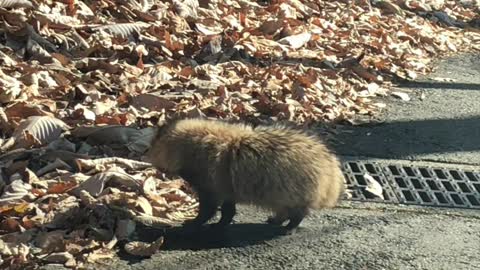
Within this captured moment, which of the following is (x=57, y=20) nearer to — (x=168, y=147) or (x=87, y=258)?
(x=168, y=147)

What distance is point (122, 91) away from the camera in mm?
6668

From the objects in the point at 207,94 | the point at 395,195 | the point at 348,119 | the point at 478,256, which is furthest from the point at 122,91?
the point at 478,256

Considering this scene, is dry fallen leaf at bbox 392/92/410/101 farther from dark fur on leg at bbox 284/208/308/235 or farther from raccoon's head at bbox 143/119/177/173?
raccoon's head at bbox 143/119/177/173

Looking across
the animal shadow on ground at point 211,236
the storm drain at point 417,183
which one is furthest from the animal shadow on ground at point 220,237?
the storm drain at point 417,183

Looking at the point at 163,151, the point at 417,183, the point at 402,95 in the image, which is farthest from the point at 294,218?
the point at 402,95

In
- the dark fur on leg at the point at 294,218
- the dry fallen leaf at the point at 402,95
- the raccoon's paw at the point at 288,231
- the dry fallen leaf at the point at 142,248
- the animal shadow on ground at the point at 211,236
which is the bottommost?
the animal shadow on ground at the point at 211,236

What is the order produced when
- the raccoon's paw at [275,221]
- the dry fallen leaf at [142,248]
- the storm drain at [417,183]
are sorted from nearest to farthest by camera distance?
the dry fallen leaf at [142,248] → the raccoon's paw at [275,221] → the storm drain at [417,183]

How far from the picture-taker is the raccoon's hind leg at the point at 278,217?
4.88 metres

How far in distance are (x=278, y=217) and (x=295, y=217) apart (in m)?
0.11

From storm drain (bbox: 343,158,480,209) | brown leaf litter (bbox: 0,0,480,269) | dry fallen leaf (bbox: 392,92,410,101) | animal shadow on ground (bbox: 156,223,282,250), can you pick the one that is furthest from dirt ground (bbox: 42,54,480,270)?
dry fallen leaf (bbox: 392,92,410,101)

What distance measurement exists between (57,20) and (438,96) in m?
3.61

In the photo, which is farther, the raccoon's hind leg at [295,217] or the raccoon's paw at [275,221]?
the raccoon's paw at [275,221]

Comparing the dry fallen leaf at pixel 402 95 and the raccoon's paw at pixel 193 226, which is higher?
the dry fallen leaf at pixel 402 95

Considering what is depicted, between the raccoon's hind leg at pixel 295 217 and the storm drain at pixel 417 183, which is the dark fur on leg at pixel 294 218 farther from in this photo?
the storm drain at pixel 417 183
